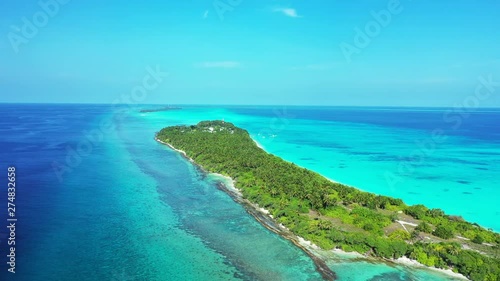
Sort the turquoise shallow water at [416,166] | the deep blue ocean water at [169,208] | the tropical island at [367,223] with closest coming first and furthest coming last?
the deep blue ocean water at [169,208]
the tropical island at [367,223]
the turquoise shallow water at [416,166]

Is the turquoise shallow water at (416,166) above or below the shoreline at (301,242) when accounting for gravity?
Result: above

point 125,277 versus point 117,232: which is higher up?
point 117,232

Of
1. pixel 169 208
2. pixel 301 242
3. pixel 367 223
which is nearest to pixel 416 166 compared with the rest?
pixel 367 223

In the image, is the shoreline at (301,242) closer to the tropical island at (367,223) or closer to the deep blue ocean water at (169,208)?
the tropical island at (367,223)

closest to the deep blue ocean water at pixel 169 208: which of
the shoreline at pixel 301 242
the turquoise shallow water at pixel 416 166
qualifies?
the turquoise shallow water at pixel 416 166

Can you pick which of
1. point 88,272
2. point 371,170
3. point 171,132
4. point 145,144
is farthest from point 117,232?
point 171,132

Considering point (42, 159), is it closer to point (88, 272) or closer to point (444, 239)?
point (88, 272)

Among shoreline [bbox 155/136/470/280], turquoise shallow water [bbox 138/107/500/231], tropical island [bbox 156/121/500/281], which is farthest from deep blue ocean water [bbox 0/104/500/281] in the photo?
tropical island [bbox 156/121/500/281]

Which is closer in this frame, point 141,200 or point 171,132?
point 141,200
